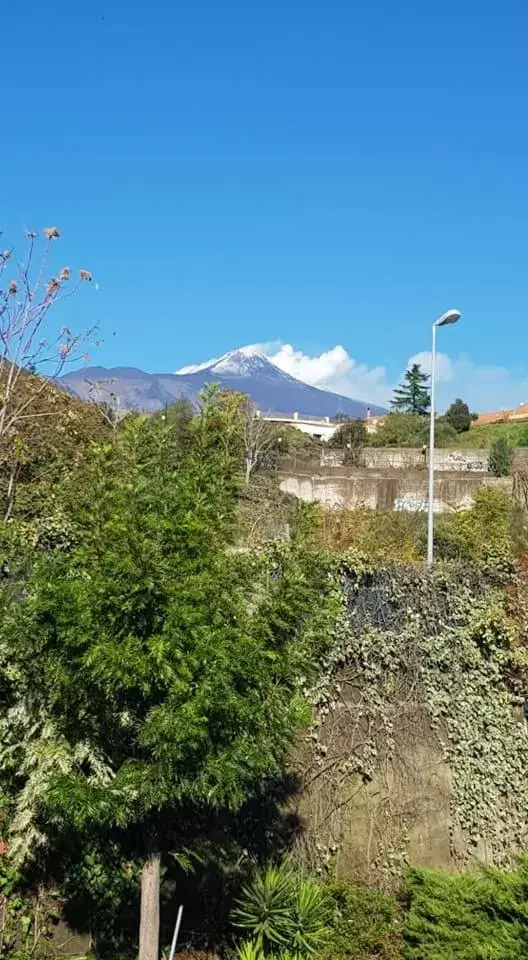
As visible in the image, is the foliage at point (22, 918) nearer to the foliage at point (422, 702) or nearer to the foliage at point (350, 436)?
the foliage at point (422, 702)

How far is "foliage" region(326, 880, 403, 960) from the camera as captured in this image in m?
6.54

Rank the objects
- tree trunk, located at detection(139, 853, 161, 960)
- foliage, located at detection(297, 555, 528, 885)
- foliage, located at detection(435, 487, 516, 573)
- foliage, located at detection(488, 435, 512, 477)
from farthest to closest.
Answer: foliage, located at detection(488, 435, 512, 477) → foliage, located at detection(435, 487, 516, 573) → foliage, located at detection(297, 555, 528, 885) → tree trunk, located at detection(139, 853, 161, 960)

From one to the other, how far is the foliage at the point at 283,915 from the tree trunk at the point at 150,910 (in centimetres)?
106

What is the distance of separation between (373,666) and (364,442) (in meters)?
35.8

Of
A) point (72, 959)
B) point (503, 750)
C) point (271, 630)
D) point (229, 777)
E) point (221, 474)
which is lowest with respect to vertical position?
point (72, 959)

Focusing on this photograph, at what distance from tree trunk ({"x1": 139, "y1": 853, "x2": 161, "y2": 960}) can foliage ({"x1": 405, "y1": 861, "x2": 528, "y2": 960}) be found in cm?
236

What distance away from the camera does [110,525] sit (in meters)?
4.62

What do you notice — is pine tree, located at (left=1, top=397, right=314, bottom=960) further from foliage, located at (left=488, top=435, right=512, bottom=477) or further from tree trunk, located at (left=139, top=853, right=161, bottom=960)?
foliage, located at (left=488, top=435, right=512, bottom=477)

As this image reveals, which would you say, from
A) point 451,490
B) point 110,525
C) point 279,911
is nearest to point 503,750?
point 279,911

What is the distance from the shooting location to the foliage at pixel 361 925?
6.54 meters

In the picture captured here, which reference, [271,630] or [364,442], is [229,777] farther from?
[364,442]

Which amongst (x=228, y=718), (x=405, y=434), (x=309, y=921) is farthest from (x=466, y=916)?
(x=405, y=434)

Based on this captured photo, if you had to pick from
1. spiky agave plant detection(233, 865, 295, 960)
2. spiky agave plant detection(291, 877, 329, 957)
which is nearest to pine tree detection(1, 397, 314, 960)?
spiky agave plant detection(233, 865, 295, 960)

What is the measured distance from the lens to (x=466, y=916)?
20.9 ft
